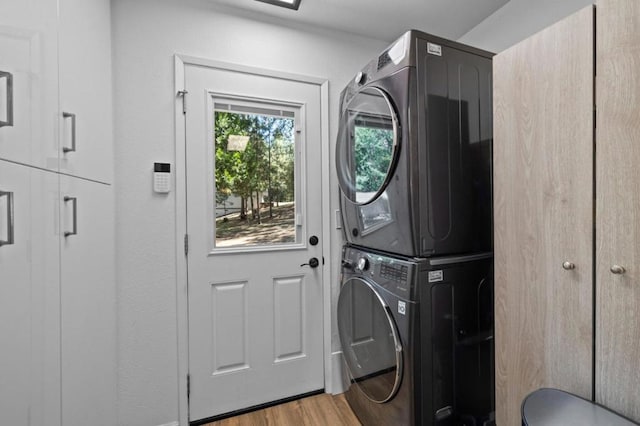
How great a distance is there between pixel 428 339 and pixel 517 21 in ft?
6.13

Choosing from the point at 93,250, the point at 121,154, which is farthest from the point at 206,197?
the point at 93,250

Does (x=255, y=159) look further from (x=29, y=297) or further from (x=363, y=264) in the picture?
(x=29, y=297)

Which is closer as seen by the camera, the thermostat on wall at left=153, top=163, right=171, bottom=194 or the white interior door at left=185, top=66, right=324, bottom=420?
the thermostat on wall at left=153, top=163, right=171, bottom=194

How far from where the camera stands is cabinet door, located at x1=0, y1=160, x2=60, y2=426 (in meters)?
0.66

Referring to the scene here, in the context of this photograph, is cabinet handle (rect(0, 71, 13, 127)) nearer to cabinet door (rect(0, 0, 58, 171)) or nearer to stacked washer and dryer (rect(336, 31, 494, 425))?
cabinet door (rect(0, 0, 58, 171))

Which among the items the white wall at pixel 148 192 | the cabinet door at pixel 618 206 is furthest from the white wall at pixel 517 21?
the white wall at pixel 148 192

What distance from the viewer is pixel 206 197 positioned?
1.69m

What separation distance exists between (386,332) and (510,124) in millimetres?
1040

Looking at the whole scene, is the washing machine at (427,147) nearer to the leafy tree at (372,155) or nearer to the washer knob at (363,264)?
the leafy tree at (372,155)

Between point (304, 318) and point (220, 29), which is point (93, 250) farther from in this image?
point (220, 29)

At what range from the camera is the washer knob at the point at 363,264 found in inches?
59.0

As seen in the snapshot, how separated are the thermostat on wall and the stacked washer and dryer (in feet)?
3.59

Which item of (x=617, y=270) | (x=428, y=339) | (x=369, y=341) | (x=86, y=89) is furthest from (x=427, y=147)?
(x=86, y=89)

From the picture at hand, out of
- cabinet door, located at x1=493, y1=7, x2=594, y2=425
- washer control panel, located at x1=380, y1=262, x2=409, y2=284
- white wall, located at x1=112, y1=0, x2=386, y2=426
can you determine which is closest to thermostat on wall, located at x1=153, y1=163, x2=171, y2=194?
white wall, located at x1=112, y1=0, x2=386, y2=426
